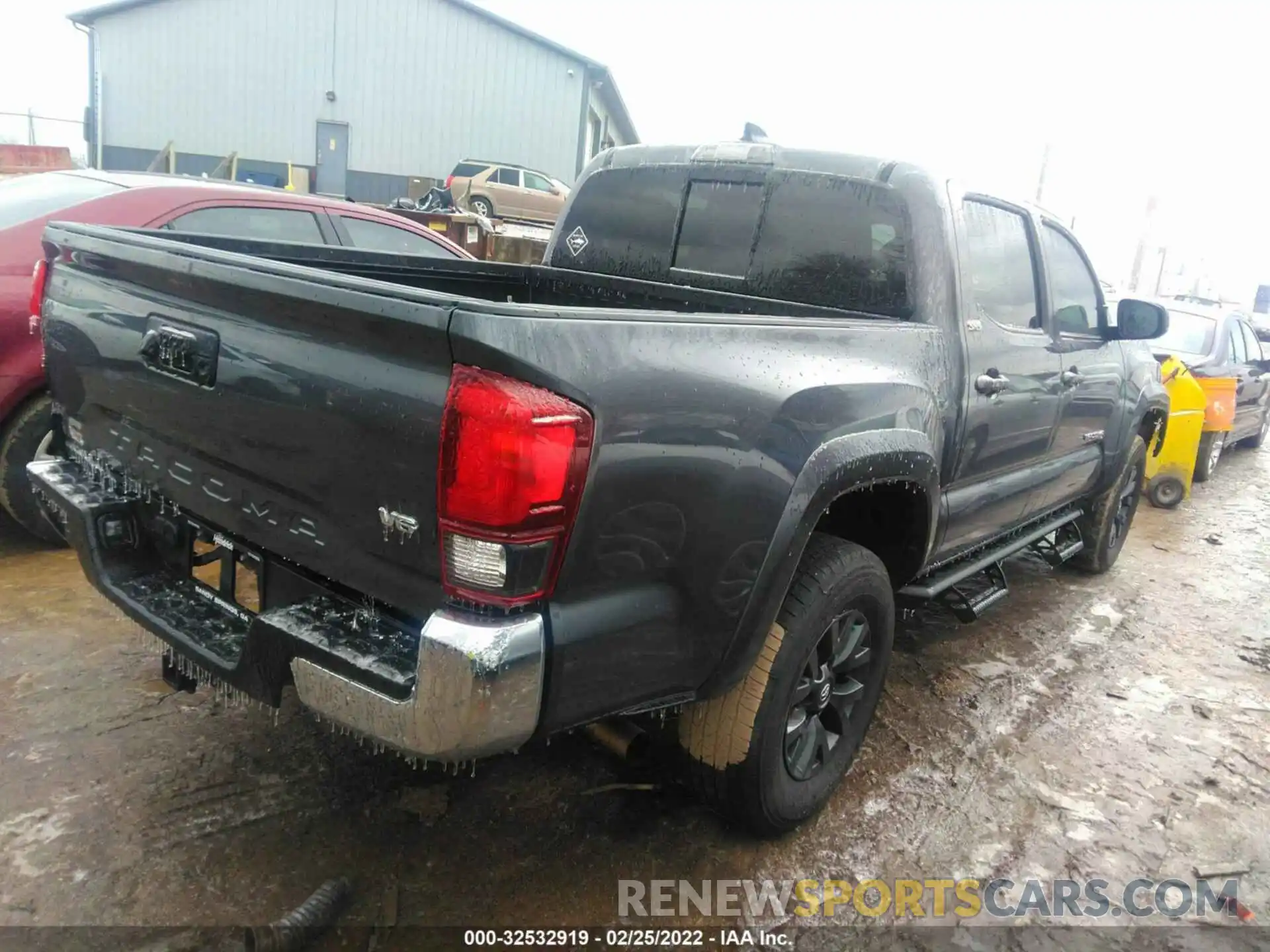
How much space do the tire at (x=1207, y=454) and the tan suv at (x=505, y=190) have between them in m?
14.3

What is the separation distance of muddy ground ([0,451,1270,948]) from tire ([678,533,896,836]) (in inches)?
7.3

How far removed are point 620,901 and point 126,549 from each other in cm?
161

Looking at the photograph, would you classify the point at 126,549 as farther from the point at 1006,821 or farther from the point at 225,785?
the point at 1006,821

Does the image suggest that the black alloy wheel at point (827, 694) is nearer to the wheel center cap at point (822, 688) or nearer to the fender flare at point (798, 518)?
the wheel center cap at point (822, 688)

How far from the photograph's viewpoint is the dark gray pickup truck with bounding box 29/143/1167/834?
174cm

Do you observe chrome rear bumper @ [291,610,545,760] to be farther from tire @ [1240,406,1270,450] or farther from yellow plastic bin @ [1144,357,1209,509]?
tire @ [1240,406,1270,450]

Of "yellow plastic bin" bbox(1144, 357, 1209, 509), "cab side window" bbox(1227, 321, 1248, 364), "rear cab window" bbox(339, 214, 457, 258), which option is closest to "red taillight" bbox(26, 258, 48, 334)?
"rear cab window" bbox(339, 214, 457, 258)

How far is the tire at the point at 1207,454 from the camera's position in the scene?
879 cm

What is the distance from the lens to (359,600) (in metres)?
2.02

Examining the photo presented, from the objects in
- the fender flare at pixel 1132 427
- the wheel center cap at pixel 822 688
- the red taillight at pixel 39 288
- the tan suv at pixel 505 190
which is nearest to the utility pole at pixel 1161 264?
the tan suv at pixel 505 190

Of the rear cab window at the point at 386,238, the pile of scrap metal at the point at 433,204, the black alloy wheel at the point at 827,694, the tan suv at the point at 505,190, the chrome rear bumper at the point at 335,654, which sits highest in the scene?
the tan suv at the point at 505,190

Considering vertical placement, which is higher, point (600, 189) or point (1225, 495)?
point (600, 189)

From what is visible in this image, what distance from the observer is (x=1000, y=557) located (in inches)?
154

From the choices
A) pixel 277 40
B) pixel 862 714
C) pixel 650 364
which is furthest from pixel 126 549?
pixel 277 40
